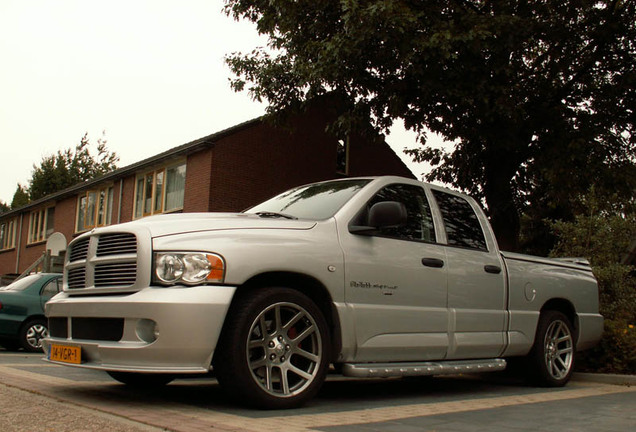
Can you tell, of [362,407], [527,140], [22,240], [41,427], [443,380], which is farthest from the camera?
[22,240]

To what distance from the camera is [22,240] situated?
1464 inches

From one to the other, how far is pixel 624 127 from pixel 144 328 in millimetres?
14392

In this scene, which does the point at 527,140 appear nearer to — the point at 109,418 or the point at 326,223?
the point at 326,223

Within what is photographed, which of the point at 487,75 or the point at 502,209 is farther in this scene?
the point at 502,209

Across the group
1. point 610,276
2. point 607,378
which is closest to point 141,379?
point 607,378

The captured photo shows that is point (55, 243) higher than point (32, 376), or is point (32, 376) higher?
point (55, 243)

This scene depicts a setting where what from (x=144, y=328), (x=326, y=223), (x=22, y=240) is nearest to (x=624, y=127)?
(x=326, y=223)

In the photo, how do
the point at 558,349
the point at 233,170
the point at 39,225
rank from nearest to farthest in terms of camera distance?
the point at 558,349
the point at 233,170
the point at 39,225

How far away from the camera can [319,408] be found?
16.6 feet

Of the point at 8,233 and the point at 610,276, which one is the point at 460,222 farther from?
the point at 8,233

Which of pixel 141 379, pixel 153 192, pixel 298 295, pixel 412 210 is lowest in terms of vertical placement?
pixel 141 379

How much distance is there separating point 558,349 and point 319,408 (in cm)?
354

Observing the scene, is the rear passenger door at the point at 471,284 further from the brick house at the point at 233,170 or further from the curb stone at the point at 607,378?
the brick house at the point at 233,170

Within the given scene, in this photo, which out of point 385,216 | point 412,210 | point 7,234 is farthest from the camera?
point 7,234
